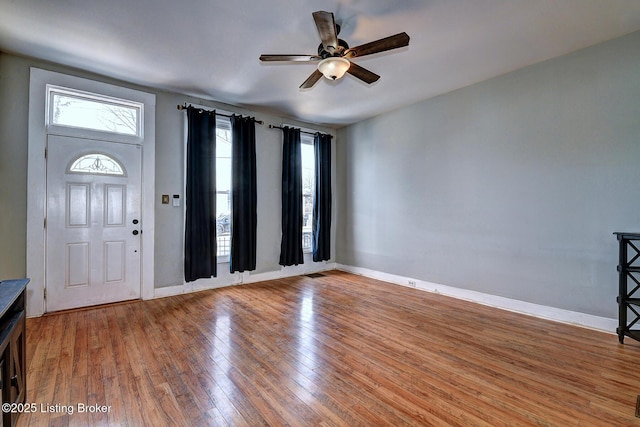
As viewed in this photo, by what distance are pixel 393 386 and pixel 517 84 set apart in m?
3.71

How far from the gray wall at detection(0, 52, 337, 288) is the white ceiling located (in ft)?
1.04

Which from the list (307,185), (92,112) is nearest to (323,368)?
(307,185)

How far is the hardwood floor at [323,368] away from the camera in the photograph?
68.3 inches

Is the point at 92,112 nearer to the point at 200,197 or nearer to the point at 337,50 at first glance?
the point at 200,197

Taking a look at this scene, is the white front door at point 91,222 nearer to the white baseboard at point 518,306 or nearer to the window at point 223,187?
the window at point 223,187

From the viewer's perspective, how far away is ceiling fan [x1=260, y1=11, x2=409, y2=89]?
7.18ft

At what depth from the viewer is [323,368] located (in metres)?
2.23

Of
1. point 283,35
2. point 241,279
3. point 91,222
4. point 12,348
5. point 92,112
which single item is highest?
point 283,35

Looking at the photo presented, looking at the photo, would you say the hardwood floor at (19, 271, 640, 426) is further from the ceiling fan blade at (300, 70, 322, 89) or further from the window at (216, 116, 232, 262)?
the ceiling fan blade at (300, 70, 322, 89)

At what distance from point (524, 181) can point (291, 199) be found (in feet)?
11.5

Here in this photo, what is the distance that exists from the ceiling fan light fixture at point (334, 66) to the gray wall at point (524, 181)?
7.51 feet

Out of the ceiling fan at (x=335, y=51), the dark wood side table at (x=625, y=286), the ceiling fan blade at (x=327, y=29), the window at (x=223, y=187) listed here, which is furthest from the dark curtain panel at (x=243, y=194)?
the dark wood side table at (x=625, y=286)

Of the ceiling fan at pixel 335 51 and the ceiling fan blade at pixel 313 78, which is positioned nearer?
the ceiling fan at pixel 335 51

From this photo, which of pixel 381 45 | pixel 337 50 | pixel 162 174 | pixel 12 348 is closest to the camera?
pixel 12 348
